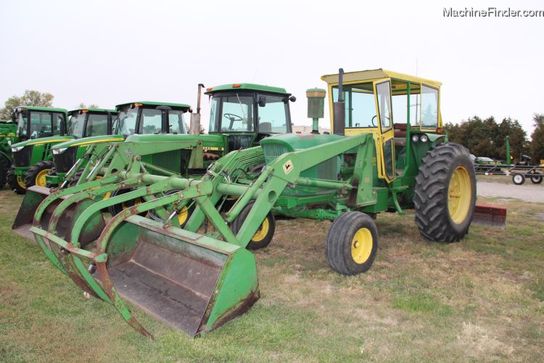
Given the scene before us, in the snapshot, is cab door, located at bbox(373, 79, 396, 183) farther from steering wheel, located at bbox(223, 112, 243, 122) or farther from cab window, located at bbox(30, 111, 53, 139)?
cab window, located at bbox(30, 111, 53, 139)

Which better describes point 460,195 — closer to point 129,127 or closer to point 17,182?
point 129,127

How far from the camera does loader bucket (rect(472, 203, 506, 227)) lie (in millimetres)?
6656

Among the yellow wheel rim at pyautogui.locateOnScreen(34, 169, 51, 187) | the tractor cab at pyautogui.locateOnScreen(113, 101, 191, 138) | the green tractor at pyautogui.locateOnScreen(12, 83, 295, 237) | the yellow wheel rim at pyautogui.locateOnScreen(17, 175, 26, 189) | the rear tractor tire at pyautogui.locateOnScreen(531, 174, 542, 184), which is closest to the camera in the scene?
the green tractor at pyautogui.locateOnScreen(12, 83, 295, 237)

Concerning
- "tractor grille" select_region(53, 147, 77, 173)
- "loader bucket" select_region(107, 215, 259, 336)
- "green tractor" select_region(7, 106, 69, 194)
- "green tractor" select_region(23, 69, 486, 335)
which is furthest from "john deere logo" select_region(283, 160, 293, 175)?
"green tractor" select_region(7, 106, 69, 194)

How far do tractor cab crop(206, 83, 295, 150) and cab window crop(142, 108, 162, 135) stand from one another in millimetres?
1628

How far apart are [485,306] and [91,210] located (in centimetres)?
331

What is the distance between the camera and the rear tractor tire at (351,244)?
177 inches

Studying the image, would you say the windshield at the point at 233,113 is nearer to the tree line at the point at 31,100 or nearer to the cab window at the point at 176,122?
the cab window at the point at 176,122

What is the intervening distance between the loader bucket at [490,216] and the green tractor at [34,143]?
8472mm

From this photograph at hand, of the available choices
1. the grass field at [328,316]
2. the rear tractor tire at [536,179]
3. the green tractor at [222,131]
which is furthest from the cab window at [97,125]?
the rear tractor tire at [536,179]

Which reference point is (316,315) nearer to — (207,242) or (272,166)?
(207,242)

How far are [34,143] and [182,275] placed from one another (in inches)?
332

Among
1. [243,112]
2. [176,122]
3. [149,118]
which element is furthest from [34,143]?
[243,112]

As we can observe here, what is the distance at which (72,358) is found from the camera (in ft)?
9.71
